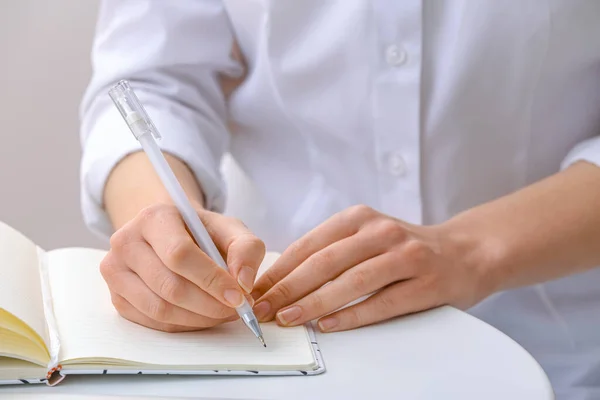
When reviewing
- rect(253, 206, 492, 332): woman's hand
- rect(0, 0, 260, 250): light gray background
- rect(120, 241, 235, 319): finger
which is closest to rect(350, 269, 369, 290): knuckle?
rect(253, 206, 492, 332): woman's hand

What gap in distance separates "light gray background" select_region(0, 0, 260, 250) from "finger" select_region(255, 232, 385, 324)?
3.13 feet

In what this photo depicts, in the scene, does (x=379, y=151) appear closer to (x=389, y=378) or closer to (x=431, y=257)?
(x=431, y=257)

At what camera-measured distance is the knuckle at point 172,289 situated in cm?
58

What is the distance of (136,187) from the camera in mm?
799

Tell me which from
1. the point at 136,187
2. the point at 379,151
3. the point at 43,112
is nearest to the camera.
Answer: the point at 136,187

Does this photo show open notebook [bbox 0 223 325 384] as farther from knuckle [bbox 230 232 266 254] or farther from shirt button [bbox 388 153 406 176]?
shirt button [bbox 388 153 406 176]

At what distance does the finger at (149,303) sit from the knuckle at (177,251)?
0.04 metres

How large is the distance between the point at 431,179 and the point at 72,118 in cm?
82

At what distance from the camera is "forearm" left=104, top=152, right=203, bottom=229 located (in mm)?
772

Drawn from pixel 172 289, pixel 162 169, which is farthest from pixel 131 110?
pixel 172 289

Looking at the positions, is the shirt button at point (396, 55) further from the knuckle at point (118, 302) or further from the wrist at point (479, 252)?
the knuckle at point (118, 302)

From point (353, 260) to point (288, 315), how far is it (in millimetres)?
80

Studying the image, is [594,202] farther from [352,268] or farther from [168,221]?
[168,221]

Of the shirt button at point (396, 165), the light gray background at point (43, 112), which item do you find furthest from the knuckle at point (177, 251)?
the light gray background at point (43, 112)
